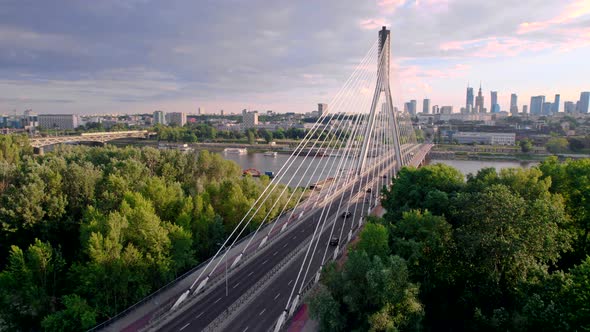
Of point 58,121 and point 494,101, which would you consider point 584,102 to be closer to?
point 494,101

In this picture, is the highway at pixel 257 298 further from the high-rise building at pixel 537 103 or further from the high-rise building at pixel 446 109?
the high-rise building at pixel 537 103

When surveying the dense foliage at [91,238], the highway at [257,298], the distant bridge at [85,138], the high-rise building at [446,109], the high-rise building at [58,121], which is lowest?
the highway at [257,298]

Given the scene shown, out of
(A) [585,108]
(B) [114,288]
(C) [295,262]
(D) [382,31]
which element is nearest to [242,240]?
(C) [295,262]

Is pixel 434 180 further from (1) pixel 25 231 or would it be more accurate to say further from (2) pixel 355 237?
(1) pixel 25 231

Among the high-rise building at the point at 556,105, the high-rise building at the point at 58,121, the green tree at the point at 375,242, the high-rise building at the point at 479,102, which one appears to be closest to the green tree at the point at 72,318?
the green tree at the point at 375,242

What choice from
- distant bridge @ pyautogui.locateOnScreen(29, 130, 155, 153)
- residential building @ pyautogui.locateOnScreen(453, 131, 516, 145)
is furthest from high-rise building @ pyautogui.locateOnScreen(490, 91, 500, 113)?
distant bridge @ pyautogui.locateOnScreen(29, 130, 155, 153)

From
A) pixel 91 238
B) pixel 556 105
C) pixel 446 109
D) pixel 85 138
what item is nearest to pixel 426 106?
pixel 446 109
